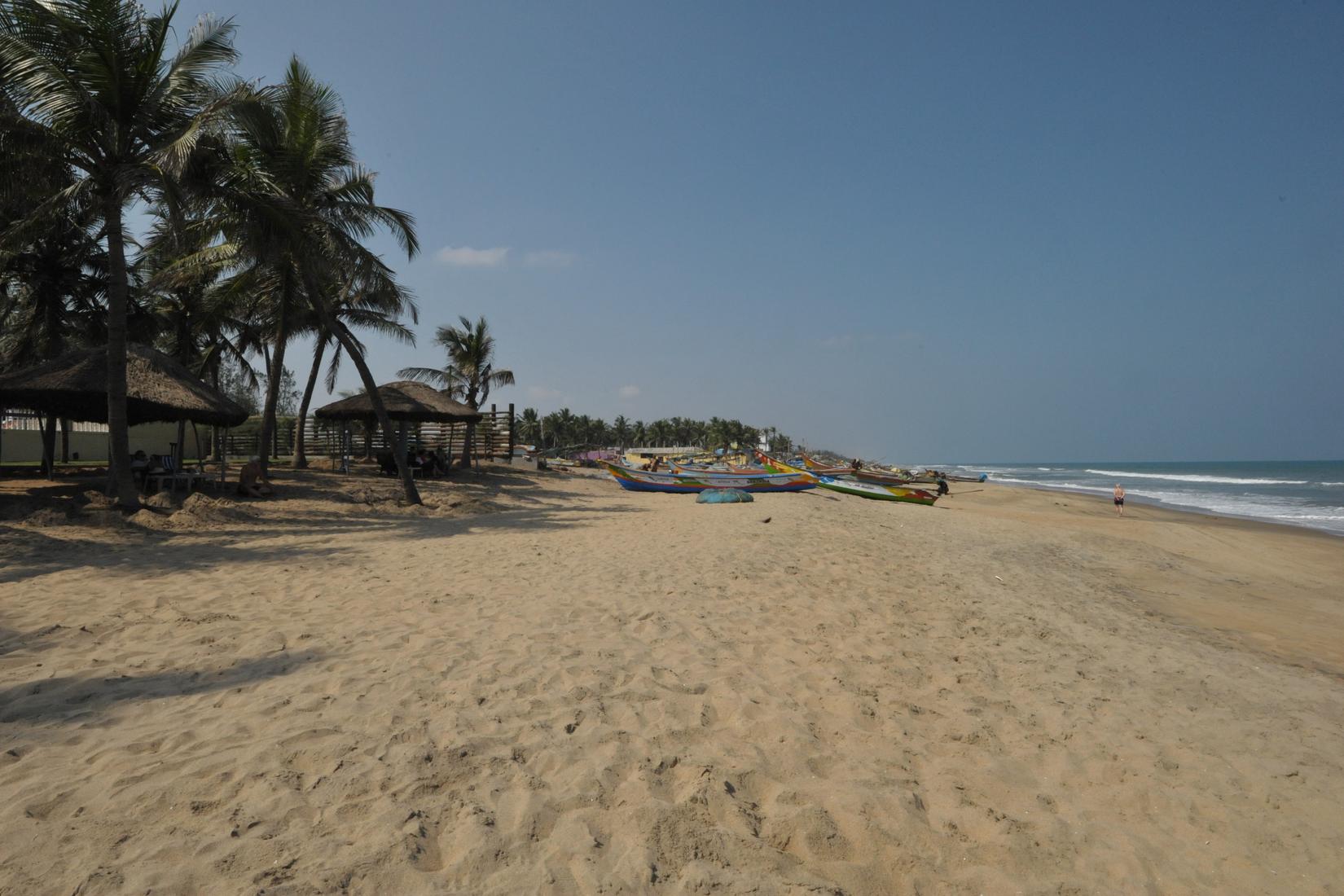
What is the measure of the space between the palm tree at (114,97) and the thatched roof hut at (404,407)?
25.0 feet

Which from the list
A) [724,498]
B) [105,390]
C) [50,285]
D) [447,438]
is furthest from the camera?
[447,438]

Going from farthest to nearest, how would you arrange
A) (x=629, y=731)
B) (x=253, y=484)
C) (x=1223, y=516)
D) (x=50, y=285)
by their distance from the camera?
(x=1223, y=516) → (x=50, y=285) → (x=253, y=484) → (x=629, y=731)

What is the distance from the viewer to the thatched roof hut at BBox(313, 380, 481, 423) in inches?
679

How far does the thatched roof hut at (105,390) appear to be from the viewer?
10852 mm

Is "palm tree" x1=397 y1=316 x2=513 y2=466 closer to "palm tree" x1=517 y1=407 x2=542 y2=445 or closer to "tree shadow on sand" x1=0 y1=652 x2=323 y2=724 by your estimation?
"tree shadow on sand" x1=0 y1=652 x2=323 y2=724

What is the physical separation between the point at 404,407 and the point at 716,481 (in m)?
9.21

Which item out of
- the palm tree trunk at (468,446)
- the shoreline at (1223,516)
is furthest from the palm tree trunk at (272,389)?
the shoreline at (1223,516)

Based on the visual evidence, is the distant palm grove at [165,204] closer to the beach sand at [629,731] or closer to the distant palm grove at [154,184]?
the distant palm grove at [154,184]

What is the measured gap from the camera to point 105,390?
35.8 feet

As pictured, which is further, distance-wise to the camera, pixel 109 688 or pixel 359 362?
pixel 359 362

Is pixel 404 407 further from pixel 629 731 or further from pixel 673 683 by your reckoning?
pixel 629 731

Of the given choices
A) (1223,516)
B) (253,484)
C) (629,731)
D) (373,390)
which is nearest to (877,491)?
(1223,516)

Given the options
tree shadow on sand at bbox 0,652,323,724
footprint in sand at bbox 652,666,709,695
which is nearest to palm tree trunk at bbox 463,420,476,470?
tree shadow on sand at bbox 0,652,323,724

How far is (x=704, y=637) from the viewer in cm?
497
